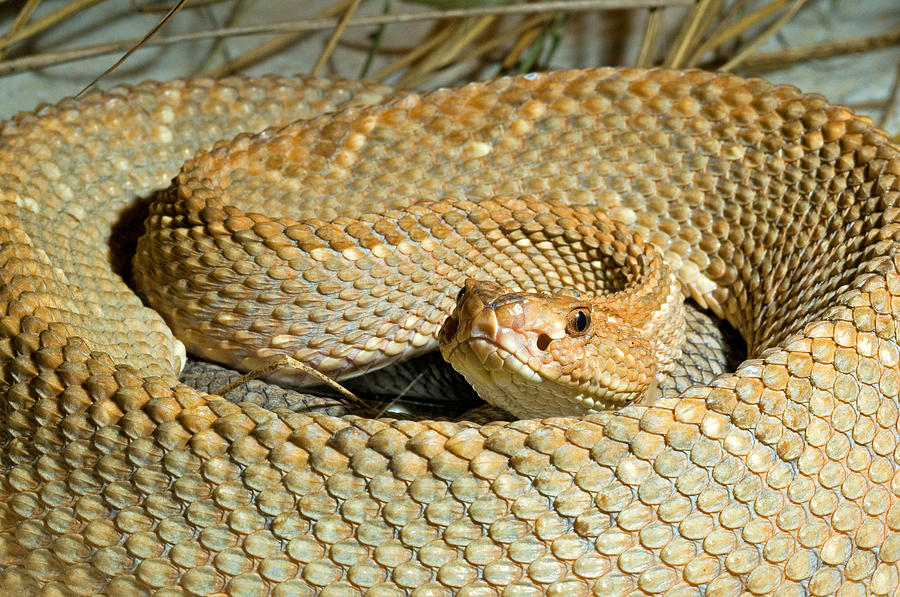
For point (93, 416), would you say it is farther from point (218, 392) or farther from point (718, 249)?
point (718, 249)

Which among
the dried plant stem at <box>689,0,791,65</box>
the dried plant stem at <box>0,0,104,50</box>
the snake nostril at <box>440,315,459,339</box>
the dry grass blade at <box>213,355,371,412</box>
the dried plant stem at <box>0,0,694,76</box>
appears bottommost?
the dry grass blade at <box>213,355,371,412</box>

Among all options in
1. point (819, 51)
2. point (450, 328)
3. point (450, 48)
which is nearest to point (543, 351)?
point (450, 328)

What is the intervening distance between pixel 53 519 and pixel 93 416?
23 cm

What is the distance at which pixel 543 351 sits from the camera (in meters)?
2.06

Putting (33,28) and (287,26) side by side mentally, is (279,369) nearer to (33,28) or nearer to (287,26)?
(287,26)

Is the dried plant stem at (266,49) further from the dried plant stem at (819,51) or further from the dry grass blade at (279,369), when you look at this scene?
the dry grass blade at (279,369)

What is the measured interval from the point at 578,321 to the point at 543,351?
12 centimetres

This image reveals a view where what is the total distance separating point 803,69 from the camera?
4.84 meters

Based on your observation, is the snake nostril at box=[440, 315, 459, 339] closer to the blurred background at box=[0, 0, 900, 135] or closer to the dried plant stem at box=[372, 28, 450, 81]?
the blurred background at box=[0, 0, 900, 135]

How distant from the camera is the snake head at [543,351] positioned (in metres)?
2.03

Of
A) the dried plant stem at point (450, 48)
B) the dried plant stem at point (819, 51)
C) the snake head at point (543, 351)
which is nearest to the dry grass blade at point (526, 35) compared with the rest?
the dried plant stem at point (450, 48)

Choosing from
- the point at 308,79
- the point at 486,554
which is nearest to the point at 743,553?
the point at 486,554

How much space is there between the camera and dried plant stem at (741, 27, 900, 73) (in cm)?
462

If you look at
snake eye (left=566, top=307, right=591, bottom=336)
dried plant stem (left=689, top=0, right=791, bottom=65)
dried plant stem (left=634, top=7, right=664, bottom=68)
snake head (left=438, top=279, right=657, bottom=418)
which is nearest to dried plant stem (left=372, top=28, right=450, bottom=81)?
dried plant stem (left=634, top=7, right=664, bottom=68)
